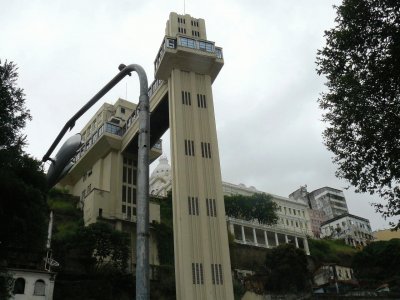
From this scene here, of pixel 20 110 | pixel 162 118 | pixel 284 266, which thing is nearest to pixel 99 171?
pixel 162 118

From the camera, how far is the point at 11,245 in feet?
73.8

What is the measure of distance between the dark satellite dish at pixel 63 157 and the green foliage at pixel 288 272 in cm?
3798

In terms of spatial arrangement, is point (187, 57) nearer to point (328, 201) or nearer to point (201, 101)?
point (201, 101)

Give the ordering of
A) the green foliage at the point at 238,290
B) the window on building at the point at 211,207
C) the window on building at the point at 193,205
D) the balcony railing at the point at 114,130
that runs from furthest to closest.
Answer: the balcony railing at the point at 114,130 → the green foliage at the point at 238,290 → the window on building at the point at 211,207 → the window on building at the point at 193,205

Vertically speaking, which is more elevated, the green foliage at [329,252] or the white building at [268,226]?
the white building at [268,226]

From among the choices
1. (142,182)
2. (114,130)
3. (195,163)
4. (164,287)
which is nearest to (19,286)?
(164,287)

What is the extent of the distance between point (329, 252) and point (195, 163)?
131ft

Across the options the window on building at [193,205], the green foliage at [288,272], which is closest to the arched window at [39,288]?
the window on building at [193,205]

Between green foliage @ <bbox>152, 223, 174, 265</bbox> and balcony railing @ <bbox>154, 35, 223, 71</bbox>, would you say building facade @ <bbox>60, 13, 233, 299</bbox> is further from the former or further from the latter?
green foliage @ <bbox>152, 223, 174, 265</bbox>

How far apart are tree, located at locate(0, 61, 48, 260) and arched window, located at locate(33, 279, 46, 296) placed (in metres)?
11.3

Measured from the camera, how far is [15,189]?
2098cm

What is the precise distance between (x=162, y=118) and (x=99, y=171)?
11.7m

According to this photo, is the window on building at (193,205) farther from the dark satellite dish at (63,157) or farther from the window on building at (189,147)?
the dark satellite dish at (63,157)

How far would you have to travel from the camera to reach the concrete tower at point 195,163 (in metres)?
34.7
